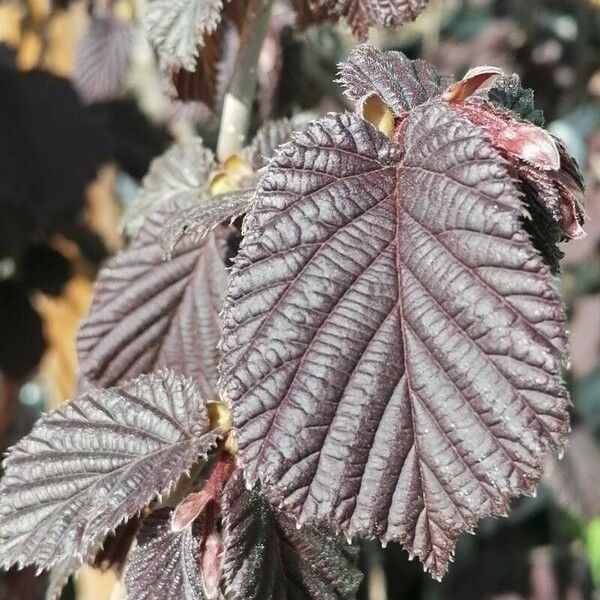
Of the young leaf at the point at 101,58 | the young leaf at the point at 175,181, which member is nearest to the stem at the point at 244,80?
the young leaf at the point at 175,181

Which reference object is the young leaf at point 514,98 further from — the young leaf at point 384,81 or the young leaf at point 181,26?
the young leaf at point 181,26

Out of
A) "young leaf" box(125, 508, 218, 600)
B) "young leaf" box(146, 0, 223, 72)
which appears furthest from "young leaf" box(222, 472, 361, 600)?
"young leaf" box(146, 0, 223, 72)

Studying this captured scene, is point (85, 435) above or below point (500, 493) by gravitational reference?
above

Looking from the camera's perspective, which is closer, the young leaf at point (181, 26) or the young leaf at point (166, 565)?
the young leaf at point (166, 565)

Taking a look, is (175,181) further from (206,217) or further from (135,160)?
(135,160)

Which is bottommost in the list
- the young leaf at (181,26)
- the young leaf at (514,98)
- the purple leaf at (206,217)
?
the purple leaf at (206,217)

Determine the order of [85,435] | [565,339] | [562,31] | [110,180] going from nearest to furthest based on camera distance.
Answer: [565,339], [85,435], [110,180], [562,31]

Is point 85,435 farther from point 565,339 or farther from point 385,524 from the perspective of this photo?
point 565,339

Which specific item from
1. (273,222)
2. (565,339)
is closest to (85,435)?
(273,222)

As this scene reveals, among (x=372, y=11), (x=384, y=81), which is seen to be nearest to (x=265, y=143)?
(x=372, y=11)
